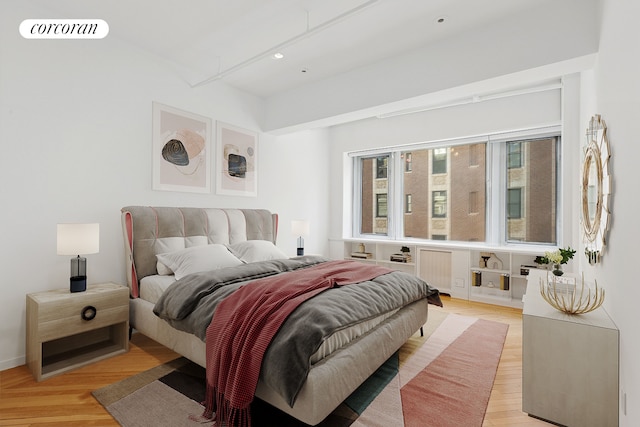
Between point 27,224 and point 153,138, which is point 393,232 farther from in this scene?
point 27,224

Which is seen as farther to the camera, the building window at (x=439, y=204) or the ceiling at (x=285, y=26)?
the building window at (x=439, y=204)

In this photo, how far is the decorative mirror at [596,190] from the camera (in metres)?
1.96

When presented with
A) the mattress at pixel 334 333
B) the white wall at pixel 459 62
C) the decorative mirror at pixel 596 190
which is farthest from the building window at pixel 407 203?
the mattress at pixel 334 333

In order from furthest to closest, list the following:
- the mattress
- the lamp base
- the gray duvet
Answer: the lamp base → the mattress → the gray duvet

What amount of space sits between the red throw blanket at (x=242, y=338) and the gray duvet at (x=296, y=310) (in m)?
0.06

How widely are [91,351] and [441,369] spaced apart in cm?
294

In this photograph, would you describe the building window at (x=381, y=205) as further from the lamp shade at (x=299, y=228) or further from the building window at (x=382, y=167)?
the lamp shade at (x=299, y=228)

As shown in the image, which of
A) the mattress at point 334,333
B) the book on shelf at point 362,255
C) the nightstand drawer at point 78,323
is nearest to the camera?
the mattress at point 334,333

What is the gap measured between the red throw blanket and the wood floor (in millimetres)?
656

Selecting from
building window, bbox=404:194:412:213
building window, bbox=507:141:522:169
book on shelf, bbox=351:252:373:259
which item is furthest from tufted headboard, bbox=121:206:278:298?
building window, bbox=507:141:522:169

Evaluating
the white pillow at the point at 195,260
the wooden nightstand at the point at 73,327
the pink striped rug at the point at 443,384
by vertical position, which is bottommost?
the pink striped rug at the point at 443,384

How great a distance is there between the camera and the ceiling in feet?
8.44

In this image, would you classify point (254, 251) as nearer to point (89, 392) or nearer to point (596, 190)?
point (89, 392)

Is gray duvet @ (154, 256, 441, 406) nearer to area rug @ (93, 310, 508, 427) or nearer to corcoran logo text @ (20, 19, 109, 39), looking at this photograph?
area rug @ (93, 310, 508, 427)
